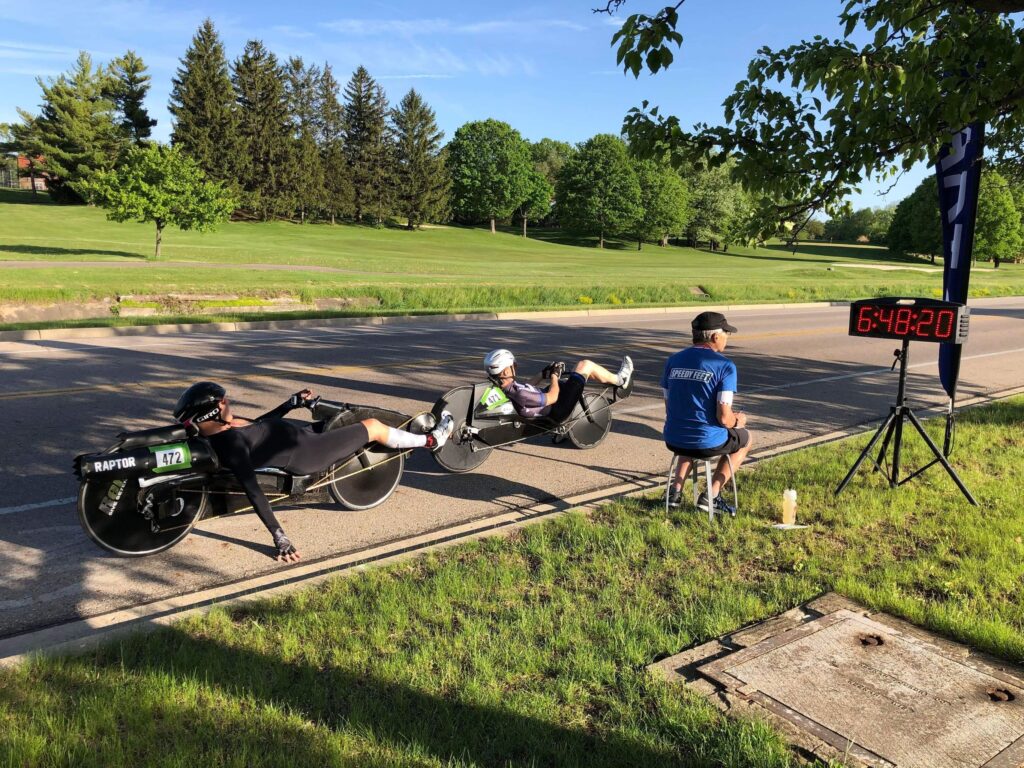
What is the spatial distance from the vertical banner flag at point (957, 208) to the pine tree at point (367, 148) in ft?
267

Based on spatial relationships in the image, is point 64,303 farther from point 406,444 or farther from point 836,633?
point 836,633

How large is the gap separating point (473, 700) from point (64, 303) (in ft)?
63.5

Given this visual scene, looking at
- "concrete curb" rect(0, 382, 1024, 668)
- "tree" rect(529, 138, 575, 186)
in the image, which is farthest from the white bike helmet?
"tree" rect(529, 138, 575, 186)

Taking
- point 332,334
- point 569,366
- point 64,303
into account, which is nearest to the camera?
point 569,366

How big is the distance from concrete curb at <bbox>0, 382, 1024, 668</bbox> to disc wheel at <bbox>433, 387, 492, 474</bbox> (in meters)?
1.05

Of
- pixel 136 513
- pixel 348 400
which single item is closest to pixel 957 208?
pixel 348 400

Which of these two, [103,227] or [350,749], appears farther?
[103,227]

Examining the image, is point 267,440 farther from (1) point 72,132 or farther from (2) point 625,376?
(1) point 72,132

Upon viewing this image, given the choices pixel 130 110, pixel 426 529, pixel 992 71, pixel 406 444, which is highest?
pixel 130 110

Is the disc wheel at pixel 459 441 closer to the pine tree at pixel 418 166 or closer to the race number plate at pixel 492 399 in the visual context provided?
the race number plate at pixel 492 399

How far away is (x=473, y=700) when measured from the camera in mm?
3203

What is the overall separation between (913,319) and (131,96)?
90101mm

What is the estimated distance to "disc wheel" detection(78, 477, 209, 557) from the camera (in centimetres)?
462

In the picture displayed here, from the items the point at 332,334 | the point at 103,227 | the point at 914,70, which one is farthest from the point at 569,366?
the point at 103,227
